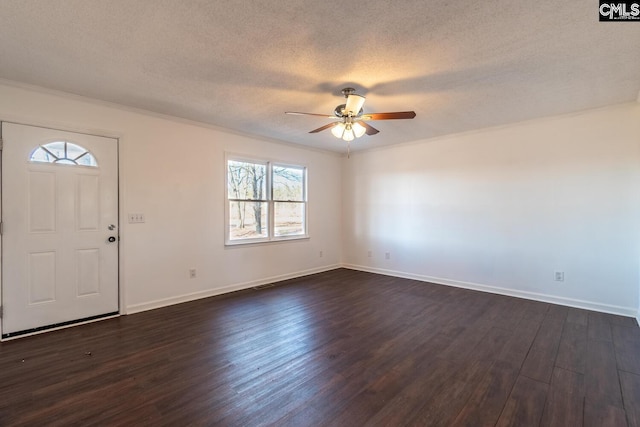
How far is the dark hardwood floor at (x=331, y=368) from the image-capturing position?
6.01ft

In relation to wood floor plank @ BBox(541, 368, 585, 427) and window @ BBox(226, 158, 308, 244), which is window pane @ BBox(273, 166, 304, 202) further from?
wood floor plank @ BBox(541, 368, 585, 427)

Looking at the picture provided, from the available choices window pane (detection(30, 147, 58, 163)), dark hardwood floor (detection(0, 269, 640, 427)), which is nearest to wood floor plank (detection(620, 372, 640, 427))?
dark hardwood floor (detection(0, 269, 640, 427))

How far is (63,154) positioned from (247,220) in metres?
2.45

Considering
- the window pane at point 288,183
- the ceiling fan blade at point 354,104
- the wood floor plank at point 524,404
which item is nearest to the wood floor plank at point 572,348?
the wood floor plank at point 524,404

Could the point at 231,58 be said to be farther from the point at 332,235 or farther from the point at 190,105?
the point at 332,235

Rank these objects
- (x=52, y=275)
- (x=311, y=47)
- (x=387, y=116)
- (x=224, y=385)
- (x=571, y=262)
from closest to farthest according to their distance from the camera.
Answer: (x=224, y=385), (x=311, y=47), (x=387, y=116), (x=52, y=275), (x=571, y=262)

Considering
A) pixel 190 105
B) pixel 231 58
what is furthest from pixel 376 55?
pixel 190 105

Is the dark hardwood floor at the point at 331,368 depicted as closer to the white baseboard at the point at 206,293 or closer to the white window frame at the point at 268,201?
the white baseboard at the point at 206,293

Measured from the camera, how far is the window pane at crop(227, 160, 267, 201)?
4645 mm

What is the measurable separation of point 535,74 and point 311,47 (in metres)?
2.13

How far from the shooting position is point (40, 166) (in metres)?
3.05

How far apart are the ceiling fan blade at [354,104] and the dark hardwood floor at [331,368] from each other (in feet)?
7.54

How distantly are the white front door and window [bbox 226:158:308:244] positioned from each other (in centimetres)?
160

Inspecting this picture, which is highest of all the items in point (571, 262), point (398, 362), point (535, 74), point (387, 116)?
point (535, 74)
